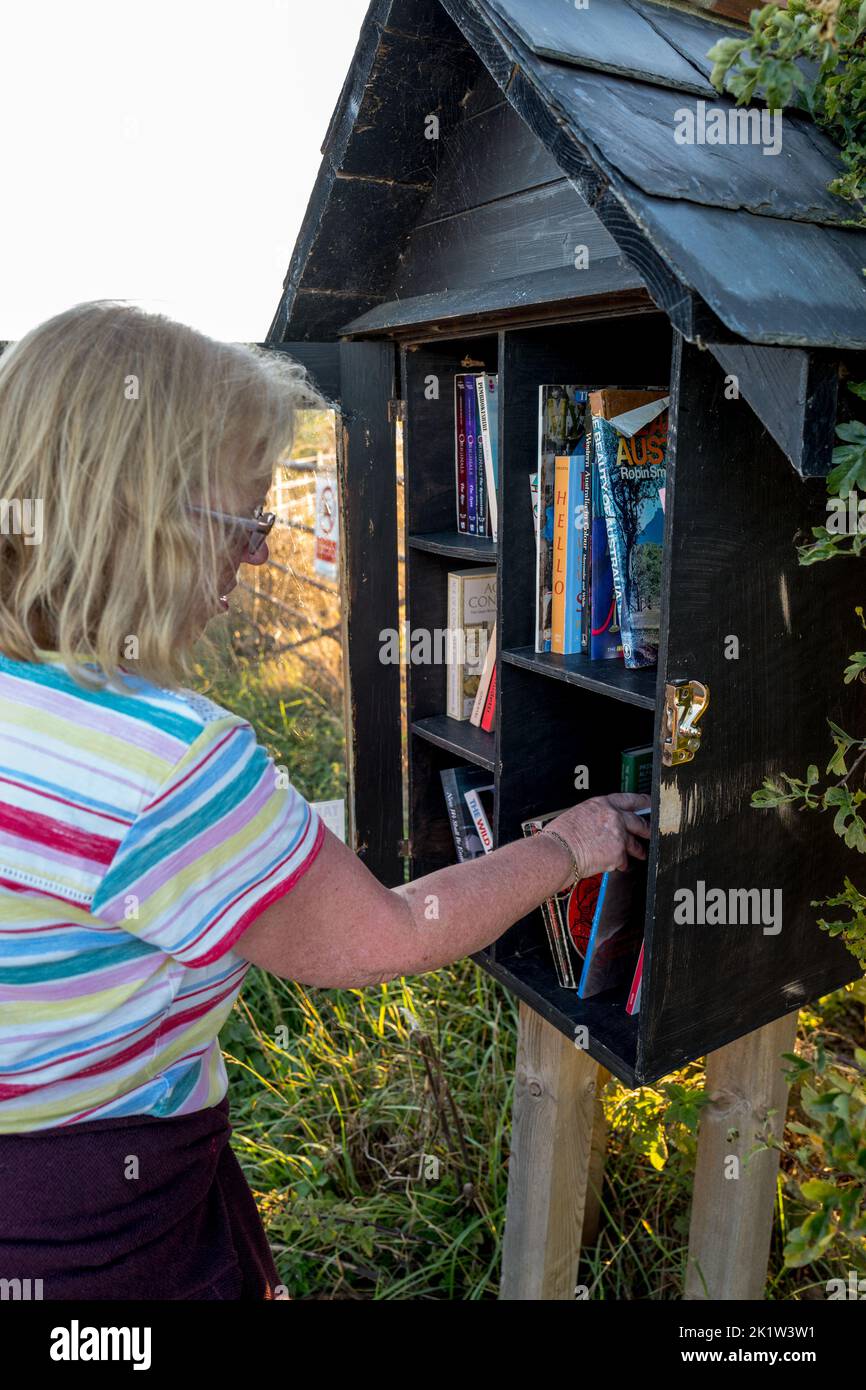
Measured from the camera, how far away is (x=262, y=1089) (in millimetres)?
3439

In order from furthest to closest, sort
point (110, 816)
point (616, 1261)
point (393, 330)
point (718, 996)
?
point (616, 1261)
point (393, 330)
point (718, 996)
point (110, 816)

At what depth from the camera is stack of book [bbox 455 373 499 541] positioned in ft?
7.20

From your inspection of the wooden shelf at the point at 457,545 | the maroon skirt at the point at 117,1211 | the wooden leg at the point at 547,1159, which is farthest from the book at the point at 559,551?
the maroon skirt at the point at 117,1211

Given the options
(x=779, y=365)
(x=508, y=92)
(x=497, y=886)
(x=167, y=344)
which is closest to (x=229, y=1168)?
(x=497, y=886)

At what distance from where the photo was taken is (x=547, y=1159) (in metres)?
Answer: 2.20

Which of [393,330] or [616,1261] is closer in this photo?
[393,330]

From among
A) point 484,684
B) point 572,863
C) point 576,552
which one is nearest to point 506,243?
point 576,552

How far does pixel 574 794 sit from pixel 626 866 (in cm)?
32

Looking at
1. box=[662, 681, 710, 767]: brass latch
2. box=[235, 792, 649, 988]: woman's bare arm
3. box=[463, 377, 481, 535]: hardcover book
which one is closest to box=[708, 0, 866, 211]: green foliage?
box=[662, 681, 710, 767]: brass latch

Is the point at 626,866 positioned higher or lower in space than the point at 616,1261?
A: higher

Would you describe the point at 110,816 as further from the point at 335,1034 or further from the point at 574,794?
the point at 335,1034

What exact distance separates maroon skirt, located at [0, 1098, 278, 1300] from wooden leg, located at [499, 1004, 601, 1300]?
858 mm

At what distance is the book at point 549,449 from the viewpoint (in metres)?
1.86

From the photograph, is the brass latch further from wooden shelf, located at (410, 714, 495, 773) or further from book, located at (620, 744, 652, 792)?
wooden shelf, located at (410, 714, 495, 773)
